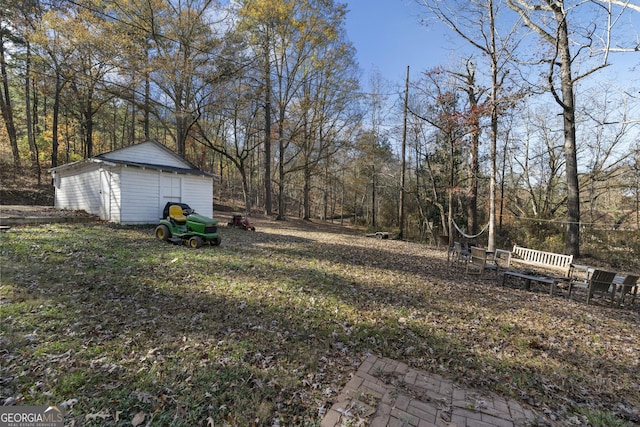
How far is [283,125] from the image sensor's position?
64.5ft

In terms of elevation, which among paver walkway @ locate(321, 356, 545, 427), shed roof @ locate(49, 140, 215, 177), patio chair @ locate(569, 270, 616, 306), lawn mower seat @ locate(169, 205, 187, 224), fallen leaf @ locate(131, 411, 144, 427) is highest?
shed roof @ locate(49, 140, 215, 177)

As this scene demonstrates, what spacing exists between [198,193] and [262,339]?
39.1 ft

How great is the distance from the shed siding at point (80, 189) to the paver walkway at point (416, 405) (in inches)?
540

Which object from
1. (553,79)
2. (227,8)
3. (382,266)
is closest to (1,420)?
(382,266)

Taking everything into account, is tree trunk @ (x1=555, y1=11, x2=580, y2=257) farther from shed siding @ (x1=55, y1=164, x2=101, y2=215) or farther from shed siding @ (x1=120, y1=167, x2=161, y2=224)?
shed siding @ (x1=55, y1=164, x2=101, y2=215)

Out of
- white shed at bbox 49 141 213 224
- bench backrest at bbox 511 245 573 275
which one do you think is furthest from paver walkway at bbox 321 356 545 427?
white shed at bbox 49 141 213 224

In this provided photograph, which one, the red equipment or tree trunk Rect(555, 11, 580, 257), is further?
the red equipment

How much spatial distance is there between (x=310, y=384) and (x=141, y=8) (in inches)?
788

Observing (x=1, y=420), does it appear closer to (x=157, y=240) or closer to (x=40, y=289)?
(x=40, y=289)

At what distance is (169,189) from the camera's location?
41.6 ft

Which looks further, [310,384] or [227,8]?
[227,8]

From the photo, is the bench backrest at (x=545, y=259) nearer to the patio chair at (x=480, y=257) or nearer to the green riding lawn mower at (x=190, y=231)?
the patio chair at (x=480, y=257)

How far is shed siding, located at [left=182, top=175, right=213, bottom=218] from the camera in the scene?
43.8 ft

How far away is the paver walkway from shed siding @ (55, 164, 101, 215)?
13.7 metres
